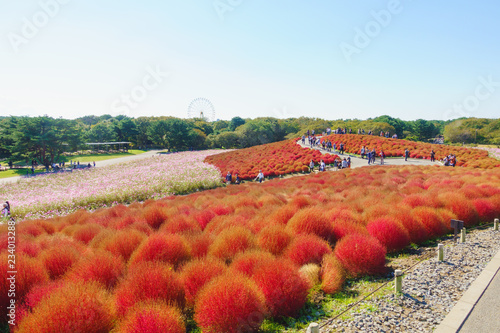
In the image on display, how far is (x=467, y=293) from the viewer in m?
4.74

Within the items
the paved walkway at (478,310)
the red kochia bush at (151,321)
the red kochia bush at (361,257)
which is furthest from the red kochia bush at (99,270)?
the paved walkway at (478,310)

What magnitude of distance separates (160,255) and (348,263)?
3941 mm

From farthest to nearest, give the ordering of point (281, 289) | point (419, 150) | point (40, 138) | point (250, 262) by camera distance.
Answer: point (40, 138) < point (419, 150) < point (250, 262) < point (281, 289)

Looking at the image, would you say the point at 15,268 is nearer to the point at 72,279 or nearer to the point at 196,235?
the point at 72,279

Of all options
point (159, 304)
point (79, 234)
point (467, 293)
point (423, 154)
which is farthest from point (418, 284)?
point (423, 154)

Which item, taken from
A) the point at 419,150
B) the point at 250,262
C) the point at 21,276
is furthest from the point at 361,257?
the point at 419,150

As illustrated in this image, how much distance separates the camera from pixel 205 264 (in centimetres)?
457

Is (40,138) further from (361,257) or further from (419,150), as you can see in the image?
(419,150)

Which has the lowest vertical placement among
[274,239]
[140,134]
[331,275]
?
[331,275]

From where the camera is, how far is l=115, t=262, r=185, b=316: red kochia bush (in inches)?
147

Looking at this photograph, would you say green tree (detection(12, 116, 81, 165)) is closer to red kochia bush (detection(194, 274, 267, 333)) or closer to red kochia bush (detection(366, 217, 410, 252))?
red kochia bush (detection(194, 274, 267, 333))

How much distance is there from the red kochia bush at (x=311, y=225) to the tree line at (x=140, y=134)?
41.5 m

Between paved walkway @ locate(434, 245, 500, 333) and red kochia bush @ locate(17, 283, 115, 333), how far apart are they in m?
4.63

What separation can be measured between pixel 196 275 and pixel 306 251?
8.08 feet
